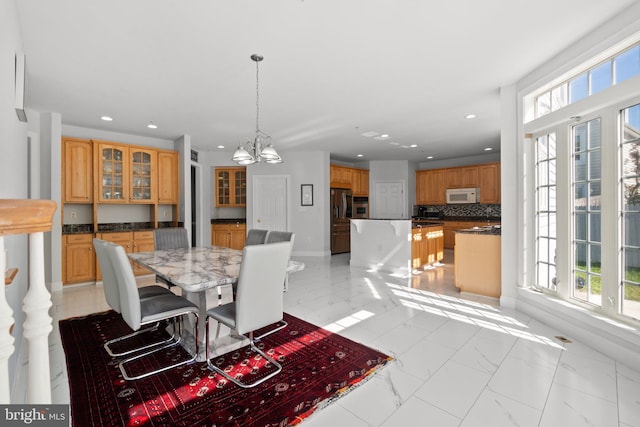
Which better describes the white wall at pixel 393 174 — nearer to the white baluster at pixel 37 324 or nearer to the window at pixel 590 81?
the window at pixel 590 81

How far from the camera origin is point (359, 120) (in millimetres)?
4664

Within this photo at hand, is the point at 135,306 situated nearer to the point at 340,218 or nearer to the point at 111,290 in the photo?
the point at 111,290

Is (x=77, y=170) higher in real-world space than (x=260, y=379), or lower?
higher

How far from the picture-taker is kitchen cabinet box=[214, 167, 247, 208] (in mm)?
7051

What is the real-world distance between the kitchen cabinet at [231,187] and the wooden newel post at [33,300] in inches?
258

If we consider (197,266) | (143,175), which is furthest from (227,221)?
(197,266)

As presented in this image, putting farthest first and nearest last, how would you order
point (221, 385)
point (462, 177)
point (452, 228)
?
1. point (452, 228)
2. point (462, 177)
3. point (221, 385)

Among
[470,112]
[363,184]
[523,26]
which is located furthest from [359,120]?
[363,184]

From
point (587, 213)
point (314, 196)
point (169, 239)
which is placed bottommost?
point (169, 239)

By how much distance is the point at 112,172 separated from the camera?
497 cm

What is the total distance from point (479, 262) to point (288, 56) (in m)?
3.30

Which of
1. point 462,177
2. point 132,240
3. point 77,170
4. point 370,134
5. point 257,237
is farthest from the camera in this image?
point 462,177

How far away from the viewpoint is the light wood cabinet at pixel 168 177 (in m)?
5.45

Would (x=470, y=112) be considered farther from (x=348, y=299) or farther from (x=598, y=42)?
(x=348, y=299)
